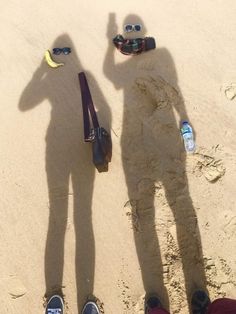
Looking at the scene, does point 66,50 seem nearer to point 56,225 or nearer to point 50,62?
point 50,62

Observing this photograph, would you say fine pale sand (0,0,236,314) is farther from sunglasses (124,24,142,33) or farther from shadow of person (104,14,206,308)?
sunglasses (124,24,142,33)

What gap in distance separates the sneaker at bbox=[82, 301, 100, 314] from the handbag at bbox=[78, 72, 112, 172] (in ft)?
5.42

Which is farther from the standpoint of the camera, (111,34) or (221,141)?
(111,34)

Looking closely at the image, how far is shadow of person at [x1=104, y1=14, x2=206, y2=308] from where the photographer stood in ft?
14.3

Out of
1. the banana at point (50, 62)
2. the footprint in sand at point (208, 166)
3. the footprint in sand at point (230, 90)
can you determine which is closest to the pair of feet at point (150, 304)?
the footprint in sand at point (208, 166)

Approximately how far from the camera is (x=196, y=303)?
414 cm

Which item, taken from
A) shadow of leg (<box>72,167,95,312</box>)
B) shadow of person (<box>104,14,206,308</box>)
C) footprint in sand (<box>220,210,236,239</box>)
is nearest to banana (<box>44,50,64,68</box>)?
shadow of person (<box>104,14,206,308</box>)

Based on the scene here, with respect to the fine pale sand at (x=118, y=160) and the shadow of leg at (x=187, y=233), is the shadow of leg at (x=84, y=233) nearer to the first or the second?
the fine pale sand at (x=118, y=160)

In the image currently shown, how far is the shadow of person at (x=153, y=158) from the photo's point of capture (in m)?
4.36

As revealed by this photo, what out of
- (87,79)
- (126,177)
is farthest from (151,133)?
(87,79)

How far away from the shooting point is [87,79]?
5629mm

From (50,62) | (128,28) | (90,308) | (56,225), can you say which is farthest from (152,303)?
(128,28)

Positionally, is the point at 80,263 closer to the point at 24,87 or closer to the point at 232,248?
the point at 232,248

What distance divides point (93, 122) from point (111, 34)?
5.64 feet
